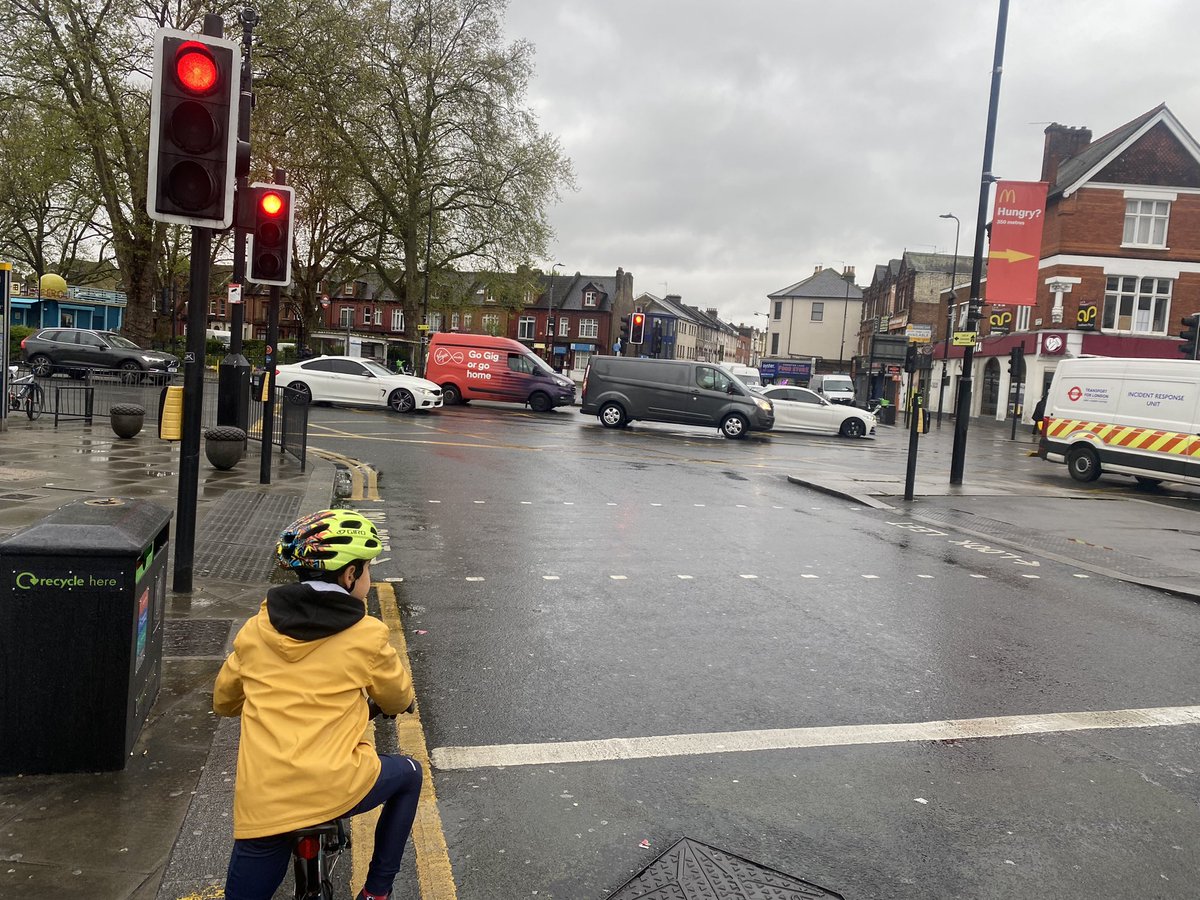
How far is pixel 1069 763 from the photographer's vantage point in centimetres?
424

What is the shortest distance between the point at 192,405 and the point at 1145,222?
42.6 meters

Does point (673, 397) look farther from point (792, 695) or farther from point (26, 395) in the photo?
point (792, 695)

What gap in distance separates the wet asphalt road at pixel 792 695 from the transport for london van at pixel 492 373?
19086 mm

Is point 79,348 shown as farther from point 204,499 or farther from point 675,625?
point 675,625

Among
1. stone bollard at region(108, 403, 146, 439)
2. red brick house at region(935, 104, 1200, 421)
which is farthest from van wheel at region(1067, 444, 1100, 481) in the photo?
red brick house at region(935, 104, 1200, 421)

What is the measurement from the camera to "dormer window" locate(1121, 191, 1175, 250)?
38.3 meters

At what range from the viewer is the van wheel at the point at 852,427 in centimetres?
2862

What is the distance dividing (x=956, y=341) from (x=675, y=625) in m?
11.7

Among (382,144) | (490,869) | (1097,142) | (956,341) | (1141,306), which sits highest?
(1097,142)

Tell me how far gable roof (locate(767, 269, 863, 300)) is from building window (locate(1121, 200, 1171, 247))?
48281mm

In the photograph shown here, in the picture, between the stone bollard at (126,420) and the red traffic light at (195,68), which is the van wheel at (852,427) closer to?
the stone bollard at (126,420)

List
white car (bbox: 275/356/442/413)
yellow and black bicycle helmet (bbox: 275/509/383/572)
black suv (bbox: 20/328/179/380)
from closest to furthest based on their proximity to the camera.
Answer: yellow and black bicycle helmet (bbox: 275/509/383/572) < white car (bbox: 275/356/442/413) < black suv (bbox: 20/328/179/380)

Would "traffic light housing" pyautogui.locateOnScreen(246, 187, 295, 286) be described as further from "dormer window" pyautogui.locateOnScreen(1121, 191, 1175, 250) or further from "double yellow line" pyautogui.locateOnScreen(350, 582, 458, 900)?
"dormer window" pyautogui.locateOnScreen(1121, 191, 1175, 250)

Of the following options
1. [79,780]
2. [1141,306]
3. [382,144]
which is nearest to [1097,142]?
[1141,306]
